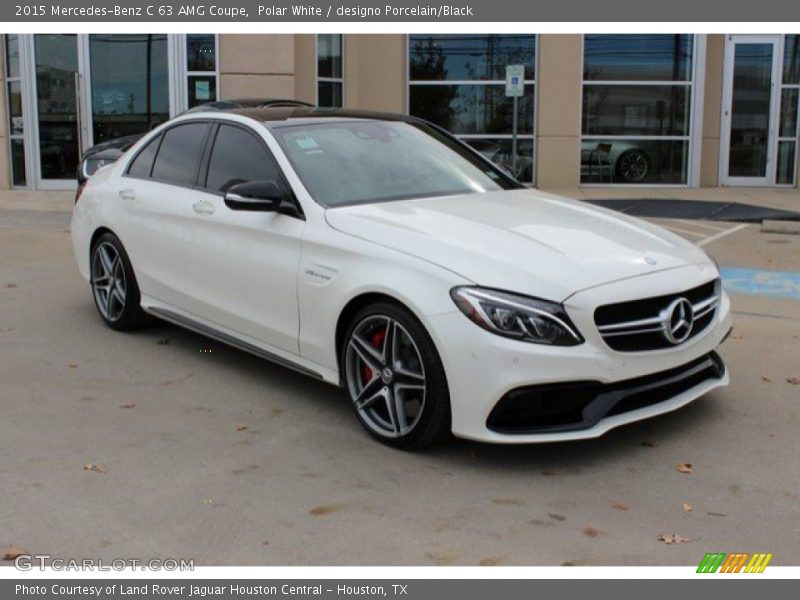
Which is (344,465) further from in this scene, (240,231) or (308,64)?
(308,64)

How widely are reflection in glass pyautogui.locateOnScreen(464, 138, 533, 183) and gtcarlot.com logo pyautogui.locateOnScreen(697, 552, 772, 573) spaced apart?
1467 centimetres

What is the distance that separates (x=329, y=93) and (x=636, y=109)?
18.8 feet

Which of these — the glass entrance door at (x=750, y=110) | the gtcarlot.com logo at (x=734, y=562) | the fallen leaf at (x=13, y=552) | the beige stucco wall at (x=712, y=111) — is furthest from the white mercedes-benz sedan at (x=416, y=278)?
the glass entrance door at (x=750, y=110)

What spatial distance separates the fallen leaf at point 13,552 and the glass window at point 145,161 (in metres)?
3.44

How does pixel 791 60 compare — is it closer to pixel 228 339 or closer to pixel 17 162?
pixel 17 162

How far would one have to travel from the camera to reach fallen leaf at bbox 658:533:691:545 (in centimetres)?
382

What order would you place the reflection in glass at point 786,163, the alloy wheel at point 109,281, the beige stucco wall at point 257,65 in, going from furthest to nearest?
the reflection in glass at point 786,163, the beige stucco wall at point 257,65, the alloy wheel at point 109,281

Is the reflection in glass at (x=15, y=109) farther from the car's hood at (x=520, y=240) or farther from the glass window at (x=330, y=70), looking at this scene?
the car's hood at (x=520, y=240)

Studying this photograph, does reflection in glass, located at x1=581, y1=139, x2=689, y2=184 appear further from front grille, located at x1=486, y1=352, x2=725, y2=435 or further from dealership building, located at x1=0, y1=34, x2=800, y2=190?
front grille, located at x1=486, y1=352, x2=725, y2=435

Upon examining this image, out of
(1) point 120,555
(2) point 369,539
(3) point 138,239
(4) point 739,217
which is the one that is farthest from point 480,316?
(4) point 739,217

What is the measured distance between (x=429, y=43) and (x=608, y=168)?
161 inches

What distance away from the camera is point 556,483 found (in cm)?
441

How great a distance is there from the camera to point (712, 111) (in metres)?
18.0

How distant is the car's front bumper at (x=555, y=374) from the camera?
428cm
